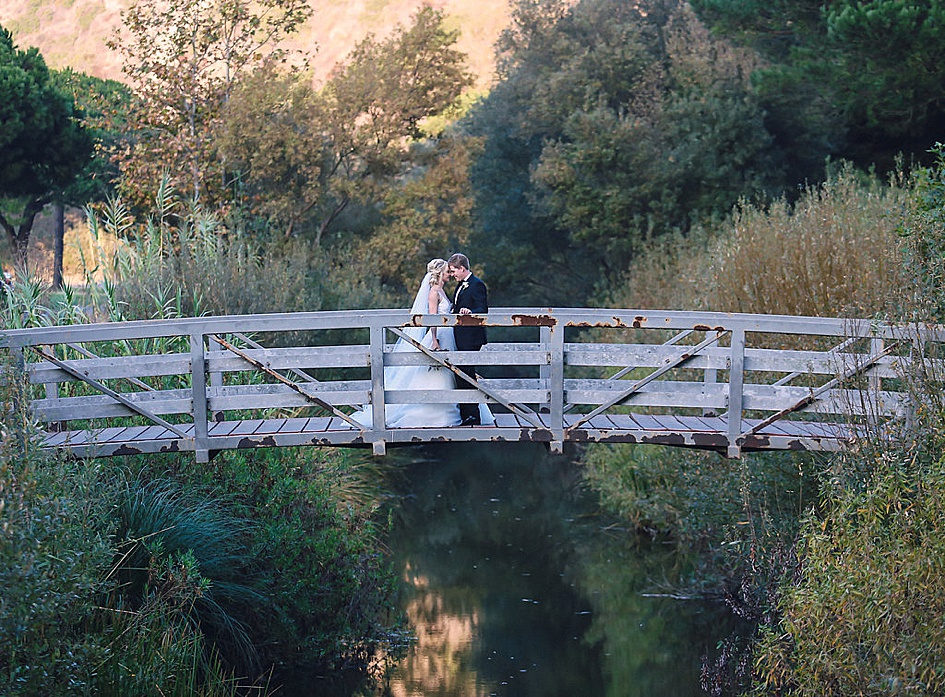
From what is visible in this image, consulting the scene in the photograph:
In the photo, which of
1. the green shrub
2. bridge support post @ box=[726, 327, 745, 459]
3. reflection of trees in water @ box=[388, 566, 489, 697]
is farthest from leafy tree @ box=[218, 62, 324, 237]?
bridge support post @ box=[726, 327, 745, 459]

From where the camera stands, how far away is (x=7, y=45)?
3014 centimetres

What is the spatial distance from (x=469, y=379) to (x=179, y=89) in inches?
605

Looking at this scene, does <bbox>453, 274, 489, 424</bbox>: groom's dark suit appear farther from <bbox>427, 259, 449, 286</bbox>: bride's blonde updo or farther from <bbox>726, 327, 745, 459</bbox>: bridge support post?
<bbox>726, 327, 745, 459</bbox>: bridge support post

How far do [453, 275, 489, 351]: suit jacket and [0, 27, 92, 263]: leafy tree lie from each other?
63.6 ft

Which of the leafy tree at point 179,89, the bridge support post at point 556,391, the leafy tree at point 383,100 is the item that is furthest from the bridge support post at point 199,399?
the leafy tree at point 383,100

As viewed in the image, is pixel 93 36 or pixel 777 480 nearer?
pixel 777 480

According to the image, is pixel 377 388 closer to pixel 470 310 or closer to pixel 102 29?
pixel 470 310

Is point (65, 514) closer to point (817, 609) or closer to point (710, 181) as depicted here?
point (817, 609)

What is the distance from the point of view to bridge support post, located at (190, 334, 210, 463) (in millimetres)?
10320

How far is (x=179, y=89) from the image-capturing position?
23.8 metres

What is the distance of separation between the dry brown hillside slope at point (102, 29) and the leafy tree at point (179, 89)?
5427 centimetres

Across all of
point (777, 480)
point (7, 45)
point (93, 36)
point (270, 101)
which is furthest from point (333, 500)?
point (93, 36)

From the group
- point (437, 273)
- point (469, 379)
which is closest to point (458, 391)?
point (469, 379)

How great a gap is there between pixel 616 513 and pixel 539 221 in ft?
40.4
